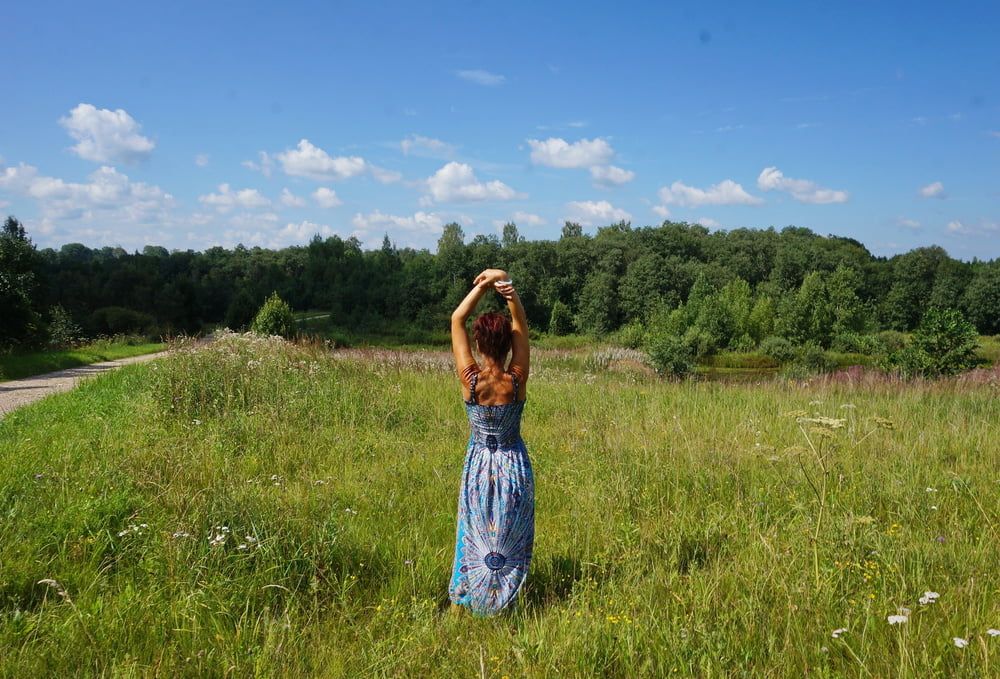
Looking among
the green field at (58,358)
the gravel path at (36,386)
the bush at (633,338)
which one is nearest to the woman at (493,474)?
the gravel path at (36,386)

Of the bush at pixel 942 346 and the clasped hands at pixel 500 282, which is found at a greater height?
the clasped hands at pixel 500 282

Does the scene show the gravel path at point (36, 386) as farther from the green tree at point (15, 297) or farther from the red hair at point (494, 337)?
the red hair at point (494, 337)

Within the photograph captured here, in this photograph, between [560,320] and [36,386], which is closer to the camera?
[36,386]

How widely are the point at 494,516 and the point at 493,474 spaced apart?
248 millimetres

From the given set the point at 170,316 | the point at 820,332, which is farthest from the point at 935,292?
the point at 170,316

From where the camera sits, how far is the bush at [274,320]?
21.4 m

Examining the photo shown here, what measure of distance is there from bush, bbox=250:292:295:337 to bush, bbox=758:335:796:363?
32087 mm

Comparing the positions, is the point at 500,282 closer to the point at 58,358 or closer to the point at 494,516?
the point at 494,516

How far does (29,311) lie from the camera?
22578 millimetres

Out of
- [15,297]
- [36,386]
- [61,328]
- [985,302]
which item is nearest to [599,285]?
[985,302]

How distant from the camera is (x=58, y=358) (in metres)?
18.7

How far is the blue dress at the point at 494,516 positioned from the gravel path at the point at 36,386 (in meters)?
9.52

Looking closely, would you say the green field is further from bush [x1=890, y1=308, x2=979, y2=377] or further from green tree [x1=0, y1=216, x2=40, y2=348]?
bush [x1=890, y1=308, x2=979, y2=377]

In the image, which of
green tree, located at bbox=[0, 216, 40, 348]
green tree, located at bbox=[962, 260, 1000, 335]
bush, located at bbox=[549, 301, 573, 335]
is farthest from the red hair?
green tree, located at bbox=[962, 260, 1000, 335]
